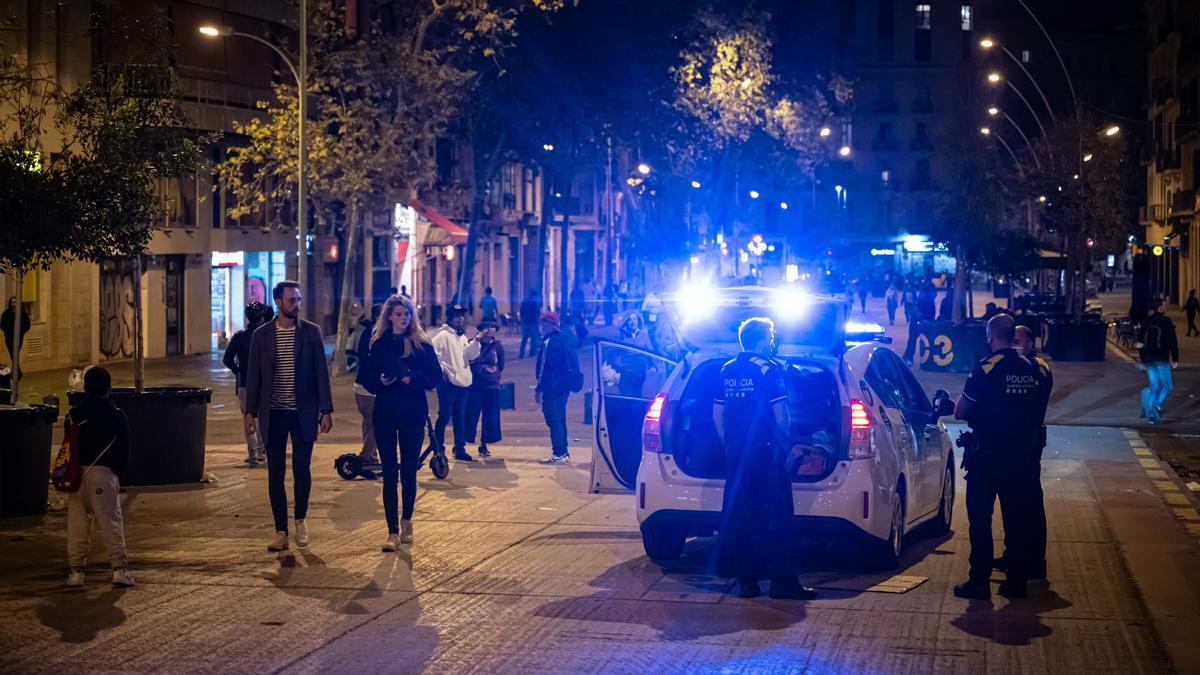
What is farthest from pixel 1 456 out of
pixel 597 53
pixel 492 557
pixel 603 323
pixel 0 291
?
pixel 603 323

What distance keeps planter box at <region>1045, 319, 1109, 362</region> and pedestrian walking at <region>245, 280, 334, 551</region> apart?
95.8ft

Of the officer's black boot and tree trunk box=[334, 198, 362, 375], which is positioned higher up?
tree trunk box=[334, 198, 362, 375]

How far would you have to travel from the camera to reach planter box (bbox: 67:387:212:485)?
593 inches

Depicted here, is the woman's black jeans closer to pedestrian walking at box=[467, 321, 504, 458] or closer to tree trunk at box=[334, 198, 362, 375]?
pedestrian walking at box=[467, 321, 504, 458]

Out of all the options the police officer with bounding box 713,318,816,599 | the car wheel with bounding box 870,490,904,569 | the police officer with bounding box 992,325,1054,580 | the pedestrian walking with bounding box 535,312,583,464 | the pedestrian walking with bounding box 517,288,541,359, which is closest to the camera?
the police officer with bounding box 713,318,816,599

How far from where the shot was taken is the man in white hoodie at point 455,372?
56.9ft

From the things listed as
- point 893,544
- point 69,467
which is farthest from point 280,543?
point 893,544

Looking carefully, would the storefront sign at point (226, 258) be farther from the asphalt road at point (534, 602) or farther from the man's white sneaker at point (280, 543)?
the man's white sneaker at point (280, 543)

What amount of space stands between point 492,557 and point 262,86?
1386 inches

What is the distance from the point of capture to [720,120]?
4978 centimetres

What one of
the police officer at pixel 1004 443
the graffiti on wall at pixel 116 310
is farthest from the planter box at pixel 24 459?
the graffiti on wall at pixel 116 310

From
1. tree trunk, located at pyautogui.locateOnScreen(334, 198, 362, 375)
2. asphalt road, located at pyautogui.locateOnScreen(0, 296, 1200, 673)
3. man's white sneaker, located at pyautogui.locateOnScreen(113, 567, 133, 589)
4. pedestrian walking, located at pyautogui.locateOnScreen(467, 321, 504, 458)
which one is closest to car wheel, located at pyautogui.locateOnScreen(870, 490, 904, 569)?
asphalt road, located at pyautogui.locateOnScreen(0, 296, 1200, 673)

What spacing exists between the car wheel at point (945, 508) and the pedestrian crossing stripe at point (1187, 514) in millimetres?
2135

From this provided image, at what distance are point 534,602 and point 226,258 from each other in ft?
121
